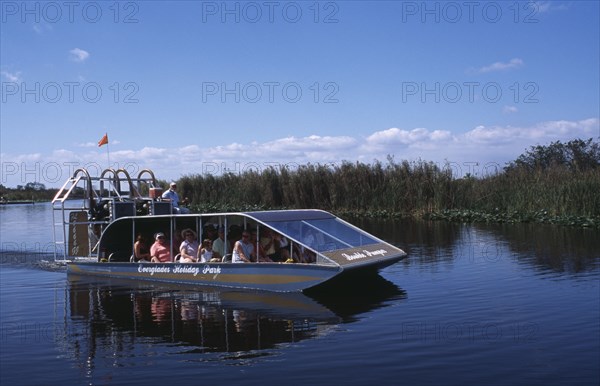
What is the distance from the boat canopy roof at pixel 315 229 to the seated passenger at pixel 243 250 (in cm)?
82

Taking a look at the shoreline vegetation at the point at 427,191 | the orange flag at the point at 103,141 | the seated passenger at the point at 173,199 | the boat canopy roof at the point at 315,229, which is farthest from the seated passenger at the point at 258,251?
the shoreline vegetation at the point at 427,191

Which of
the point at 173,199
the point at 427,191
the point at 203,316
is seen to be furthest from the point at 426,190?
the point at 203,316

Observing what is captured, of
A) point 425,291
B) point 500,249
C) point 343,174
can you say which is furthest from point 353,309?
point 343,174

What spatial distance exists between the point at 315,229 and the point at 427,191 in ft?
90.8

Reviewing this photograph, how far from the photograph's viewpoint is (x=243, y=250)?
1711 cm

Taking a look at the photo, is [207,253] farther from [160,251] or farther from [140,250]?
[140,250]

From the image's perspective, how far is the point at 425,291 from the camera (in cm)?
1625

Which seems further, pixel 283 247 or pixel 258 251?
pixel 283 247

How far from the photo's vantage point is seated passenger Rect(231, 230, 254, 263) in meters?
17.0

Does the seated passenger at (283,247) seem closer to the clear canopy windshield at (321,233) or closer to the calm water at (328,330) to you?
the clear canopy windshield at (321,233)

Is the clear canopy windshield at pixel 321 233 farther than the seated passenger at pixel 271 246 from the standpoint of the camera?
No

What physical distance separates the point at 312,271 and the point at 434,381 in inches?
257

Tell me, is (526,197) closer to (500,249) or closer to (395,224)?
(395,224)

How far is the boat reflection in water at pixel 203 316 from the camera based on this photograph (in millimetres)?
A: 11742
